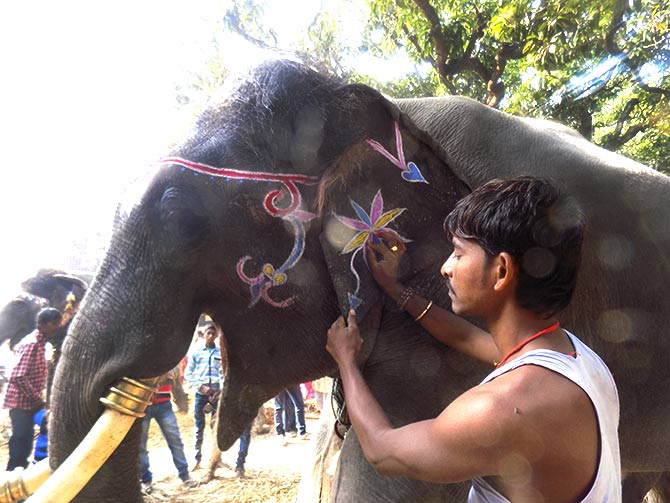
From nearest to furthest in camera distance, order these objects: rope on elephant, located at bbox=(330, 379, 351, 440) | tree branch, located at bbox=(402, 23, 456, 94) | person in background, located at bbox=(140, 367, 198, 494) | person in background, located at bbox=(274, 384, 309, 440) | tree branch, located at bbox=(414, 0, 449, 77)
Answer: rope on elephant, located at bbox=(330, 379, 351, 440) < person in background, located at bbox=(140, 367, 198, 494) < tree branch, located at bbox=(414, 0, 449, 77) < tree branch, located at bbox=(402, 23, 456, 94) < person in background, located at bbox=(274, 384, 309, 440)

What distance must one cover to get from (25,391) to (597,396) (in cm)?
587

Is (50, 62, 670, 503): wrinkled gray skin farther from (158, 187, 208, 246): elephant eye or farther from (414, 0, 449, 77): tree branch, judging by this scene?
(414, 0, 449, 77): tree branch

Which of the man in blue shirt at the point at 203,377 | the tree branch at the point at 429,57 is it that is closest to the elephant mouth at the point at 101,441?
the man in blue shirt at the point at 203,377

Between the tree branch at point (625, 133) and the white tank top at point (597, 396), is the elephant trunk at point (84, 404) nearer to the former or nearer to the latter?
the white tank top at point (597, 396)

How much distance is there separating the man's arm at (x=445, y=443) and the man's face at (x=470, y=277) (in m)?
0.23

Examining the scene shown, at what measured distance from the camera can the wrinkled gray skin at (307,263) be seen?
1.73m

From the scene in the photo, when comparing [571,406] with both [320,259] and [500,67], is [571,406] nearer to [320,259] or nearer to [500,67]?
[320,259]

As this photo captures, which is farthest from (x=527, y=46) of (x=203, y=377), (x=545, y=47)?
(x=203, y=377)

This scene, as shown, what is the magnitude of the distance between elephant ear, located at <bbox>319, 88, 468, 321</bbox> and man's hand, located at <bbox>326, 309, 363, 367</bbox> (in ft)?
0.17

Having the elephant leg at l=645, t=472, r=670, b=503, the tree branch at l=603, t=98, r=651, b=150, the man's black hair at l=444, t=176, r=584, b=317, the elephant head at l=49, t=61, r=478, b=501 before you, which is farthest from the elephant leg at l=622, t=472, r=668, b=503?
the tree branch at l=603, t=98, r=651, b=150

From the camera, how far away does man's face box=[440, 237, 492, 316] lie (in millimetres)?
1261

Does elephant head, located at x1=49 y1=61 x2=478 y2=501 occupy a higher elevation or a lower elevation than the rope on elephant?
higher

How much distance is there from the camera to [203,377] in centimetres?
741

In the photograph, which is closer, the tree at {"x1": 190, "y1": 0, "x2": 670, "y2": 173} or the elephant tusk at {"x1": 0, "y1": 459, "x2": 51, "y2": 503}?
the elephant tusk at {"x1": 0, "y1": 459, "x2": 51, "y2": 503}
